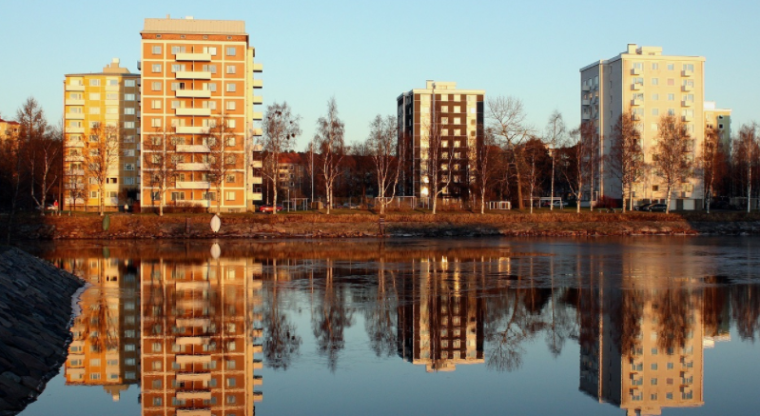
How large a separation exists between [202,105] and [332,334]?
74486mm

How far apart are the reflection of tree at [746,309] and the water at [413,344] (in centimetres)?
8

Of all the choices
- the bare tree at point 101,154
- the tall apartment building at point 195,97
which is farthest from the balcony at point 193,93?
the bare tree at point 101,154

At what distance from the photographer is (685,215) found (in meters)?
77.1

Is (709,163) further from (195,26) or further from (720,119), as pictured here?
(720,119)

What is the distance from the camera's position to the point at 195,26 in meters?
87.6

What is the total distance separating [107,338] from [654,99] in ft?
335

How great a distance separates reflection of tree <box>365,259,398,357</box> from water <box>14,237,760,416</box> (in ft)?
0.22

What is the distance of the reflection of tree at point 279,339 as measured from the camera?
597 inches

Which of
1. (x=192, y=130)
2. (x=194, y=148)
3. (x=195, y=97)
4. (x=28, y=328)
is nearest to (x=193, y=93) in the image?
(x=195, y=97)

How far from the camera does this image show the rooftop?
285 ft

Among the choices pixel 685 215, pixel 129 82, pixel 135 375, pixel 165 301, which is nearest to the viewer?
pixel 135 375

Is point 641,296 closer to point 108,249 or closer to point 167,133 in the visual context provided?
point 108,249

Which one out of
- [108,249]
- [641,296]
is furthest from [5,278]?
[108,249]

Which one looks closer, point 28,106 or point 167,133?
point 28,106
